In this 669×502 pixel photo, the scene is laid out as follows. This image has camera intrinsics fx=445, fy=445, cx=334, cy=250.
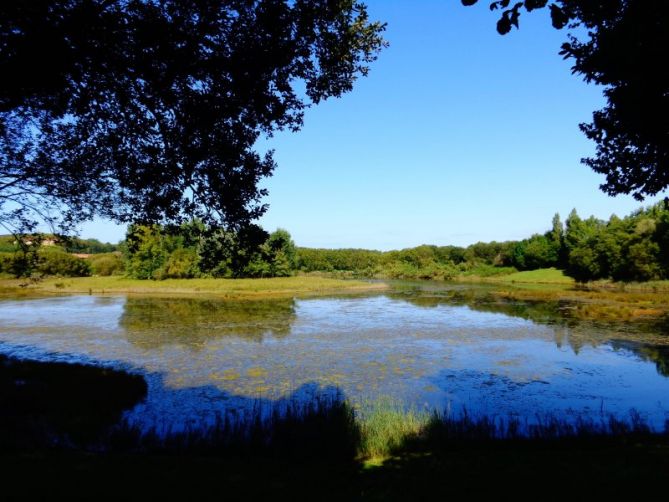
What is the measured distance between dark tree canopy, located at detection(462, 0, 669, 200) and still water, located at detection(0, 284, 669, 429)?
7.42 meters

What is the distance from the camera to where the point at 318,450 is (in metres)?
9.66

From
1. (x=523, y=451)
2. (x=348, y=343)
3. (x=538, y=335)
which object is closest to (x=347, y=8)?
(x=523, y=451)

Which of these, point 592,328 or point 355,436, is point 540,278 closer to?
point 592,328

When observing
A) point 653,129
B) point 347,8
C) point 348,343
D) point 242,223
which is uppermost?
point 347,8

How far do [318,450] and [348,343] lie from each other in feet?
53.6

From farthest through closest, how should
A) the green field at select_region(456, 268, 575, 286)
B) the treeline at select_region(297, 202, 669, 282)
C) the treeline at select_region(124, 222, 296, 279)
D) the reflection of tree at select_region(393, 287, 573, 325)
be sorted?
the green field at select_region(456, 268, 575, 286) → the treeline at select_region(297, 202, 669, 282) → the reflection of tree at select_region(393, 287, 573, 325) → the treeline at select_region(124, 222, 296, 279)

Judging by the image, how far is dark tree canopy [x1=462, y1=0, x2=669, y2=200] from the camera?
5.61 metres

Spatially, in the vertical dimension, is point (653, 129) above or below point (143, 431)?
above

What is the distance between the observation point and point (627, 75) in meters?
8.36

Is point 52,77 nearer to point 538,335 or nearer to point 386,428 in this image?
point 386,428

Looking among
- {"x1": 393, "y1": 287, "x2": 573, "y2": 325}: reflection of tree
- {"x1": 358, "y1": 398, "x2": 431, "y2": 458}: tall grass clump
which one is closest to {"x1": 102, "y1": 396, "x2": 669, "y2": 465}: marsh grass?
{"x1": 358, "y1": 398, "x2": 431, "y2": 458}: tall grass clump

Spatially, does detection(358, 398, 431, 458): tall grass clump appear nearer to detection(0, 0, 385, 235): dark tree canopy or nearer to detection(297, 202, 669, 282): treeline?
detection(0, 0, 385, 235): dark tree canopy

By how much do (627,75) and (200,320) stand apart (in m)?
32.6

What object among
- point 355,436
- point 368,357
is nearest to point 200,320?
point 368,357
